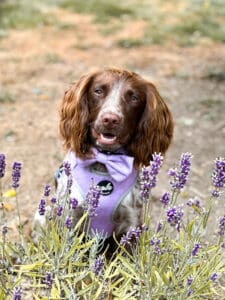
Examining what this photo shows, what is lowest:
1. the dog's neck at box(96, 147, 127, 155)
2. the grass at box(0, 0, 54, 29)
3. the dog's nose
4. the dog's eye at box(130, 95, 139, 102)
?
the grass at box(0, 0, 54, 29)

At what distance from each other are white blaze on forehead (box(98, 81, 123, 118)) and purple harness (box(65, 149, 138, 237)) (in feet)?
1.10

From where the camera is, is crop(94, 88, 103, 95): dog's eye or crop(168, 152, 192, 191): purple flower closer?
crop(168, 152, 192, 191): purple flower

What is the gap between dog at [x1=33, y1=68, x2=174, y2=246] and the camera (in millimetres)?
3590

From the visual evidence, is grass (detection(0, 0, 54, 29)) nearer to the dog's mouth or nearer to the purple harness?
the purple harness

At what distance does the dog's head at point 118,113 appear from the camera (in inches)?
139

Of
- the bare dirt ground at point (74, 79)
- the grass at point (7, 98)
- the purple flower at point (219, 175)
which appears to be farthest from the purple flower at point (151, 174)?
the grass at point (7, 98)

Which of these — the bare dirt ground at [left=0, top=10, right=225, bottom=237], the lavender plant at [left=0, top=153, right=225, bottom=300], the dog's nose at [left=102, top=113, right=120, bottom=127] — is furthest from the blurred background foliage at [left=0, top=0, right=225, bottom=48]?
the lavender plant at [left=0, top=153, right=225, bottom=300]

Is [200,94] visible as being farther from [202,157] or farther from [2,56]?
[2,56]

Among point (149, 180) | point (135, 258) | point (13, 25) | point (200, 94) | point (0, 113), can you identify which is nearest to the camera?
point (149, 180)

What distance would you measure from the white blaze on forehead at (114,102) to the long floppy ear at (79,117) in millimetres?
181

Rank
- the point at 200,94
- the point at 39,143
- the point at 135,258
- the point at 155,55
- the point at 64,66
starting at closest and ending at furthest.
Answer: the point at 135,258, the point at 39,143, the point at 200,94, the point at 64,66, the point at 155,55

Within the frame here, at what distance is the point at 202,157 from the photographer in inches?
234

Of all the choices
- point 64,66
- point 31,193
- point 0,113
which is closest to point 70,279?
point 31,193

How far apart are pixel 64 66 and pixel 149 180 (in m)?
5.99
